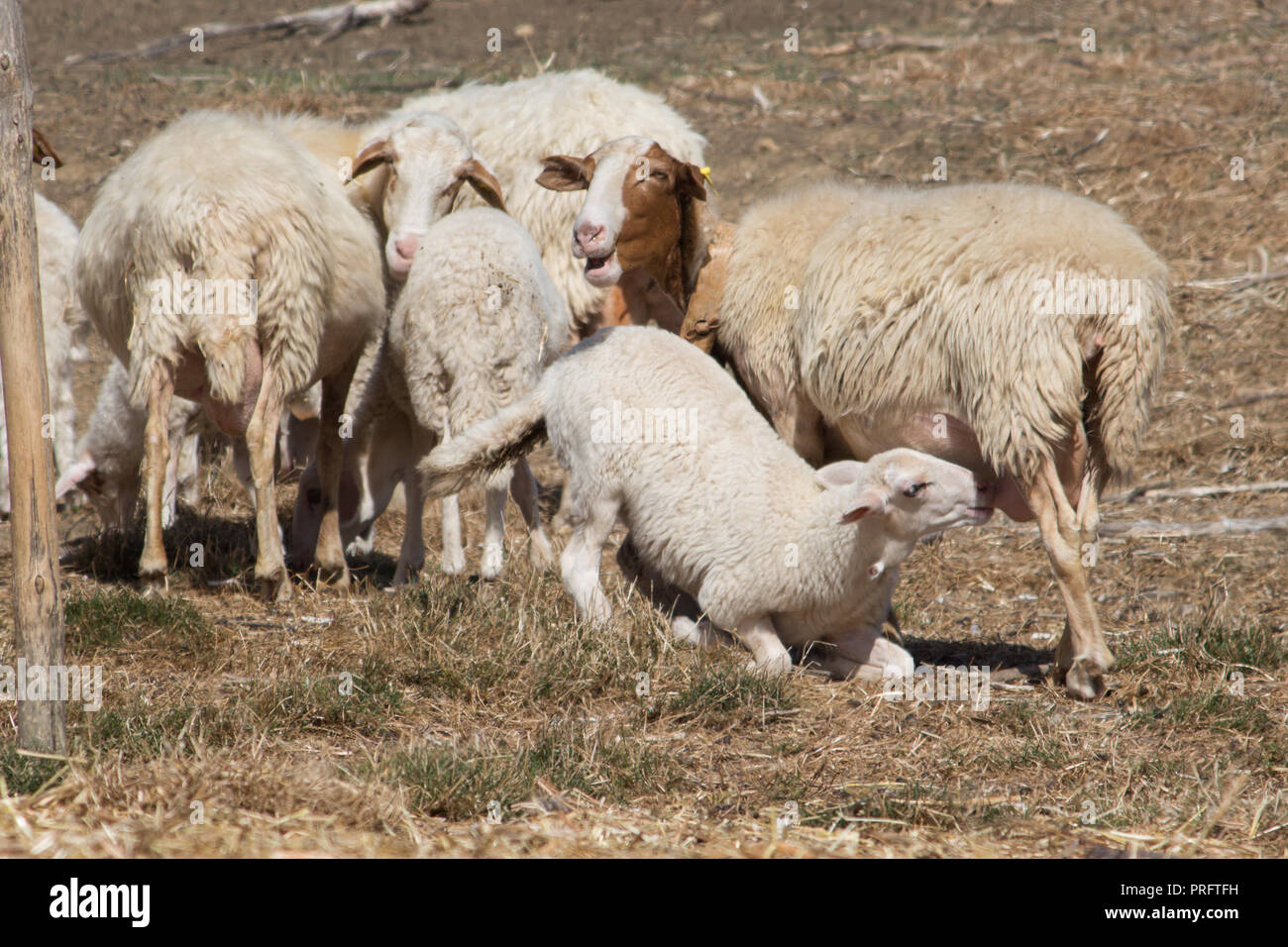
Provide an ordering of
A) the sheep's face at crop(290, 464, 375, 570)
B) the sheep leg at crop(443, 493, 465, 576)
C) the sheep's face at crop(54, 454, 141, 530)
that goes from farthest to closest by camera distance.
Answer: the sheep's face at crop(54, 454, 141, 530) < the sheep's face at crop(290, 464, 375, 570) < the sheep leg at crop(443, 493, 465, 576)

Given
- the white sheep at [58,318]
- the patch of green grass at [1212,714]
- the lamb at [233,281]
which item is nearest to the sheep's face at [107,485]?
the white sheep at [58,318]

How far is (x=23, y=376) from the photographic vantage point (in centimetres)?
386

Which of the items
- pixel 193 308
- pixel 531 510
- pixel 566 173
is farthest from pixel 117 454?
pixel 566 173

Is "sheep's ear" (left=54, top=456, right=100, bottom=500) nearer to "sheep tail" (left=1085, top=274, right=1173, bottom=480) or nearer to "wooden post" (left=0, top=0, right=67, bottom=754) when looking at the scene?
"wooden post" (left=0, top=0, right=67, bottom=754)

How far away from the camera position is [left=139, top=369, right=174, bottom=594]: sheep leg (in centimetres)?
596

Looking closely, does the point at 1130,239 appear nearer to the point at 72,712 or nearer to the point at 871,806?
the point at 871,806

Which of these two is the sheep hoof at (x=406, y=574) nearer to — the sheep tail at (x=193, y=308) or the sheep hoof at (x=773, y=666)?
the sheep tail at (x=193, y=308)

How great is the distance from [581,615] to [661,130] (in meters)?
3.66

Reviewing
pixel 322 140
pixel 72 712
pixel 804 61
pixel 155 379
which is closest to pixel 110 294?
pixel 155 379

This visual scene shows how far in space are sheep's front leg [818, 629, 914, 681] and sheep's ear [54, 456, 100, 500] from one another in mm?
4286

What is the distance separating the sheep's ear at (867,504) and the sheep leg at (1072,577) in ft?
2.08

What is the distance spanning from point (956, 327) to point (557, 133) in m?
3.69

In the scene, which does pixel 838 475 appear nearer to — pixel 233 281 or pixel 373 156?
pixel 233 281

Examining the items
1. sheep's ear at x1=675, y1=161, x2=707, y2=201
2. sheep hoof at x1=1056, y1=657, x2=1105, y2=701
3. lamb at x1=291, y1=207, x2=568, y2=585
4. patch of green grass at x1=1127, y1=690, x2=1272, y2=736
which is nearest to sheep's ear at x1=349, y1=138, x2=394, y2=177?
lamb at x1=291, y1=207, x2=568, y2=585
